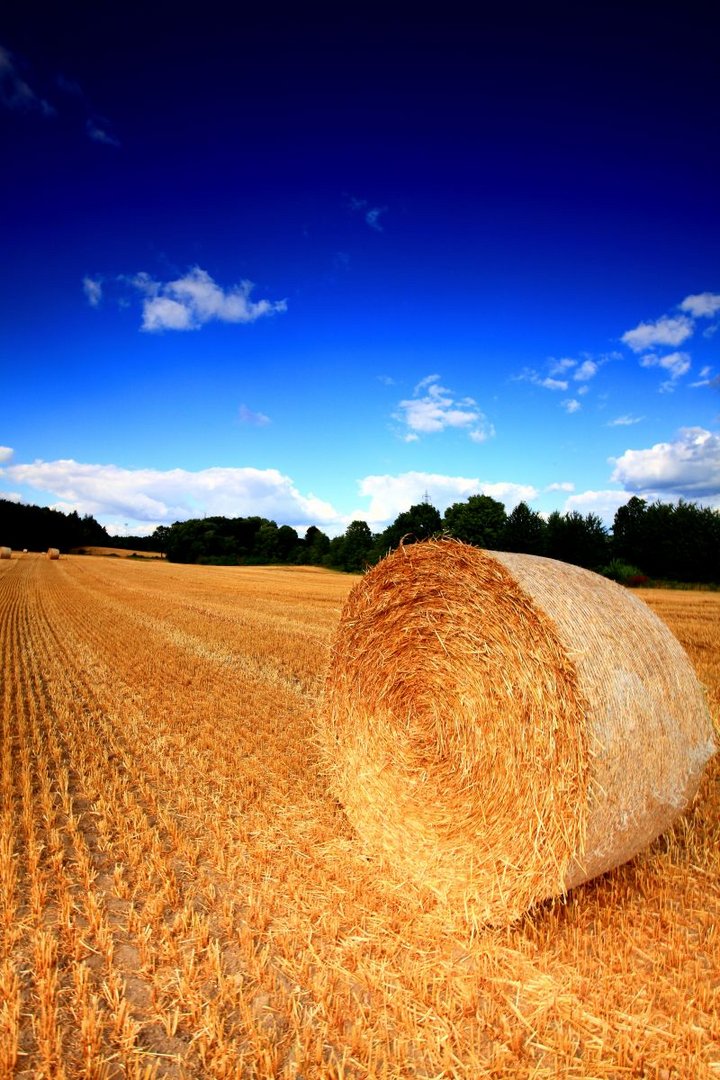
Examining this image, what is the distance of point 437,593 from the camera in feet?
13.3

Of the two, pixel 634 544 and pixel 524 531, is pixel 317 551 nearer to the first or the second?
pixel 524 531

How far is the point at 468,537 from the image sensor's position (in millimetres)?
39969

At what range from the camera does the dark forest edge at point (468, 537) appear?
38.1m

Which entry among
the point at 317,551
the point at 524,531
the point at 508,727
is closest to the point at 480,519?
the point at 524,531

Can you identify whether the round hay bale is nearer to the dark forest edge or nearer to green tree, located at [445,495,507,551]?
the dark forest edge

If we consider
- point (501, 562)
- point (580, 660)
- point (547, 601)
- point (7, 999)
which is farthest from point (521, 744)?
point (7, 999)

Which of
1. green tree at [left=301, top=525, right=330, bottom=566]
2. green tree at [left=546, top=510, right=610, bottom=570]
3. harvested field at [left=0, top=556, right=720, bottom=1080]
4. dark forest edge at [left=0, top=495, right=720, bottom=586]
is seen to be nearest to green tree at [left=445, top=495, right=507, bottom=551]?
dark forest edge at [left=0, top=495, right=720, bottom=586]

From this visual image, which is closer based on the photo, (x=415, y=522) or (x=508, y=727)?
(x=508, y=727)

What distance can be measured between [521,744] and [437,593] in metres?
1.10

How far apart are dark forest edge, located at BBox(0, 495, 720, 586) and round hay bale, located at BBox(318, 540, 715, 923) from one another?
57 cm

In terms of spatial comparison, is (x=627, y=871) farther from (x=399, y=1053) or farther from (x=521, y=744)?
(x=399, y=1053)

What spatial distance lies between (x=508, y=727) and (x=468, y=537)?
3704cm

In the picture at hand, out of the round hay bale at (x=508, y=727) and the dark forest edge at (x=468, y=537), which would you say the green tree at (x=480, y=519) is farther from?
the round hay bale at (x=508, y=727)

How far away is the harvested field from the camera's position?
238 centimetres
